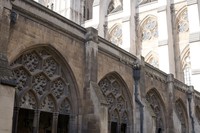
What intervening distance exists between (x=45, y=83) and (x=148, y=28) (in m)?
23.6

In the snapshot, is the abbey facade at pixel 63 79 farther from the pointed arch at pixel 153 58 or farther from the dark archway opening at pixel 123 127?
the pointed arch at pixel 153 58

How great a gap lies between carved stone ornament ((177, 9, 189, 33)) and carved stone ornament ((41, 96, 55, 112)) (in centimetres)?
2220

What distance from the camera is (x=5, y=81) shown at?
23.2ft

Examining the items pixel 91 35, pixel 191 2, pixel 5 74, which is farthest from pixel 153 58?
pixel 5 74

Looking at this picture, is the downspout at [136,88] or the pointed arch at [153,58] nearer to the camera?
the downspout at [136,88]

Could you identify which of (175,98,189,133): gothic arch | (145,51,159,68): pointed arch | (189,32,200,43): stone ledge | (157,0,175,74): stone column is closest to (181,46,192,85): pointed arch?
(157,0,175,74): stone column

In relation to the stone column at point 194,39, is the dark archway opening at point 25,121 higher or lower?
lower

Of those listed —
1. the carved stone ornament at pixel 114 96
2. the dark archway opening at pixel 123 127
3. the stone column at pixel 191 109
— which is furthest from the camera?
the stone column at pixel 191 109

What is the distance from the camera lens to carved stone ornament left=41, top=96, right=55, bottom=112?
9434 millimetres

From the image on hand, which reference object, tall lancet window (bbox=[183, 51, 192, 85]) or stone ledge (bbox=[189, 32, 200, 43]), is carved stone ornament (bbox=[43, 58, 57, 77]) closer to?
stone ledge (bbox=[189, 32, 200, 43])

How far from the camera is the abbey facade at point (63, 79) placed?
841cm

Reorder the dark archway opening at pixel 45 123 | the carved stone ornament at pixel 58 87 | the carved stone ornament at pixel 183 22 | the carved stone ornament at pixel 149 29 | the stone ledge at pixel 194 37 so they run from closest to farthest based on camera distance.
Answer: the carved stone ornament at pixel 58 87 < the dark archway opening at pixel 45 123 < the stone ledge at pixel 194 37 < the carved stone ornament at pixel 183 22 < the carved stone ornament at pixel 149 29

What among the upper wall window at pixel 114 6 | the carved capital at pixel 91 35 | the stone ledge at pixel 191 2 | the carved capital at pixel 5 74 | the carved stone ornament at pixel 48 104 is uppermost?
the upper wall window at pixel 114 6

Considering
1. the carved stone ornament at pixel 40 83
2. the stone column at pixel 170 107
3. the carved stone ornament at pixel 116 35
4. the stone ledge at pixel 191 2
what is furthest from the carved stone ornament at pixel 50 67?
the carved stone ornament at pixel 116 35
